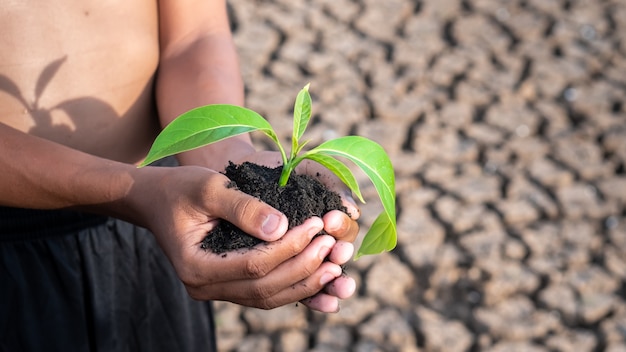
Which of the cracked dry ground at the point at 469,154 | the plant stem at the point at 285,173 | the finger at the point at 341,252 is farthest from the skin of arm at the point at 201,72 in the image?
the cracked dry ground at the point at 469,154

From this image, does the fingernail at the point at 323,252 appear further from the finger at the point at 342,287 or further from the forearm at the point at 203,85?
the forearm at the point at 203,85

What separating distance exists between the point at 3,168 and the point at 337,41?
3326 millimetres

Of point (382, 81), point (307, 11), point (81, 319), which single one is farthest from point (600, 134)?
point (81, 319)

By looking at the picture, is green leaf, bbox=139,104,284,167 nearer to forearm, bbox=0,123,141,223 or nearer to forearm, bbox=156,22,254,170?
forearm, bbox=0,123,141,223

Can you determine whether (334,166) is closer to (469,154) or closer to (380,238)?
(380,238)

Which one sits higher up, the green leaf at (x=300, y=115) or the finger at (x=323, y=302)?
the green leaf at (x=300, y=115)

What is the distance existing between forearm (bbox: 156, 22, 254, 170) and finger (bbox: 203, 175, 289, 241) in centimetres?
31

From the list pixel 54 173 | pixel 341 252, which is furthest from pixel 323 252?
pixel 54 173

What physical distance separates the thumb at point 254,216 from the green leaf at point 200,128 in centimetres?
10

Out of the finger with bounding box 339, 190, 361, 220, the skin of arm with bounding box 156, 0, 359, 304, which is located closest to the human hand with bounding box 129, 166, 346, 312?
the finger with bounding box 339, 190, 361, 220

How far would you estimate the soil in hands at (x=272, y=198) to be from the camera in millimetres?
1363

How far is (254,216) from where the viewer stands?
1.30 metres

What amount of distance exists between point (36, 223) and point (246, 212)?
560 mm

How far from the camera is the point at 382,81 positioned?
4.30 metres
